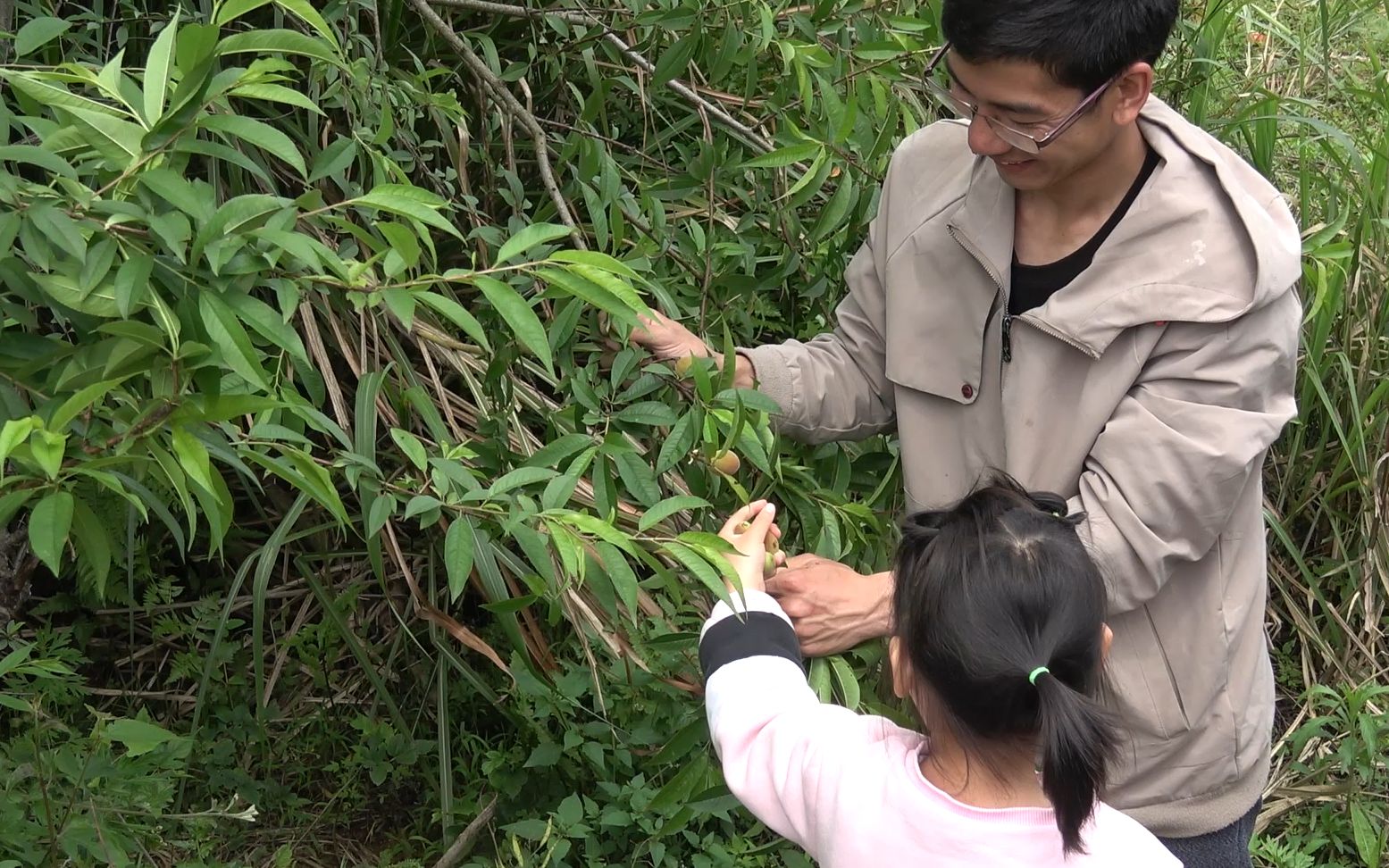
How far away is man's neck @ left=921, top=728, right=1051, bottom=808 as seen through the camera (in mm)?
1383

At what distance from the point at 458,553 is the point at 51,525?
40cm

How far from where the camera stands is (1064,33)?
5.28 feet

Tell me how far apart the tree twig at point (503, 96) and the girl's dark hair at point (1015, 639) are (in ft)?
2.80

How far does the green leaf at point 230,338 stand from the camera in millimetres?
1138

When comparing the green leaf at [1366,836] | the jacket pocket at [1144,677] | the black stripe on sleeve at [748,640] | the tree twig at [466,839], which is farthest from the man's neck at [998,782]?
the green leaf at [1366,836]

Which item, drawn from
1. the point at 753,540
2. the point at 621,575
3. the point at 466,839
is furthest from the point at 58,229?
the point at 466,839

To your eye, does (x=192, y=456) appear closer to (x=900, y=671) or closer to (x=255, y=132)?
(x=255, y=132)

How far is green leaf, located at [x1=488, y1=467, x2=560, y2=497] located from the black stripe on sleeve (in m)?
0.27

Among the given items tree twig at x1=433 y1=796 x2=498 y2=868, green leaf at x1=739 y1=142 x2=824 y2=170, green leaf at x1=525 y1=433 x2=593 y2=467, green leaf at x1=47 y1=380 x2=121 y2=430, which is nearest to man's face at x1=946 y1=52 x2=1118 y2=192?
green leaf at x1=739 y1=142 x2=824 y2=170

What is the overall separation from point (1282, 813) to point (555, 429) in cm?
209

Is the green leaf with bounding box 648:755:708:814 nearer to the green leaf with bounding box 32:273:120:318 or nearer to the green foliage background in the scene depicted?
the green foliage background

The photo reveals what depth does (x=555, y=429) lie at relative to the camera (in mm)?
1916

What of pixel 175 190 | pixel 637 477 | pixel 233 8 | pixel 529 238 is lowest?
pixel 637 477

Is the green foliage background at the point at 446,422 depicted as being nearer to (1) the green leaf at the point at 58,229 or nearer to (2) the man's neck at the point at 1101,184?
(1) the green leaf at the point at 58,229
